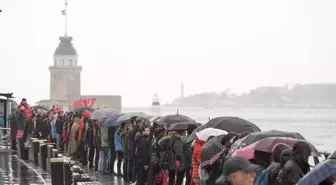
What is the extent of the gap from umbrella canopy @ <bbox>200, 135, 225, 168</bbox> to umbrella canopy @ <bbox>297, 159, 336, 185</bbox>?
371 cm

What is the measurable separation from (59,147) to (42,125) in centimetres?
192

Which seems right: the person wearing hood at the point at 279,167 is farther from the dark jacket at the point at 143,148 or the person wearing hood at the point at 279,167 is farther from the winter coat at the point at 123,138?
the winter coat at the point at 123,138

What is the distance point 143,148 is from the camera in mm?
16188

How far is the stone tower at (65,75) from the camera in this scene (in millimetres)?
135125

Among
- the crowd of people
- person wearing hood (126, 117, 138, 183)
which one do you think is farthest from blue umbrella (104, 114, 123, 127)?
person wearing hood (126, 117, 138, 183)

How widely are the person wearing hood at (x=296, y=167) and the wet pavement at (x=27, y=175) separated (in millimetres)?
10437

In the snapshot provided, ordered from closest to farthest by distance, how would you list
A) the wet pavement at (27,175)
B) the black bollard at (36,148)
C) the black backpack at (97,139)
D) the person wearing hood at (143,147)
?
the person wearing hood at (143,147) → the wet pavement at (27,175) → the black backpack at (97,139) → the black bollard at (36,148)

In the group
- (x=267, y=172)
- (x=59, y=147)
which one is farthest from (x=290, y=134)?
(x=59, y=147)

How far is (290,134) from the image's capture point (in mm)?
11805

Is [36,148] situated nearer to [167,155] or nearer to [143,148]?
[143,148]

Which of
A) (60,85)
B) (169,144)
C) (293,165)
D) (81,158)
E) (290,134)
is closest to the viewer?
(293,165)

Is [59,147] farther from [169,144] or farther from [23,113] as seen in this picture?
[169,144]

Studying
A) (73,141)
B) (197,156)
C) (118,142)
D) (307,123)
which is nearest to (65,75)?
(307,123)

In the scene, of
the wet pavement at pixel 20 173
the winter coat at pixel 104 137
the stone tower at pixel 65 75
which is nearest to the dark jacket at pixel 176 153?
the wet pavement at pixel 20 173
